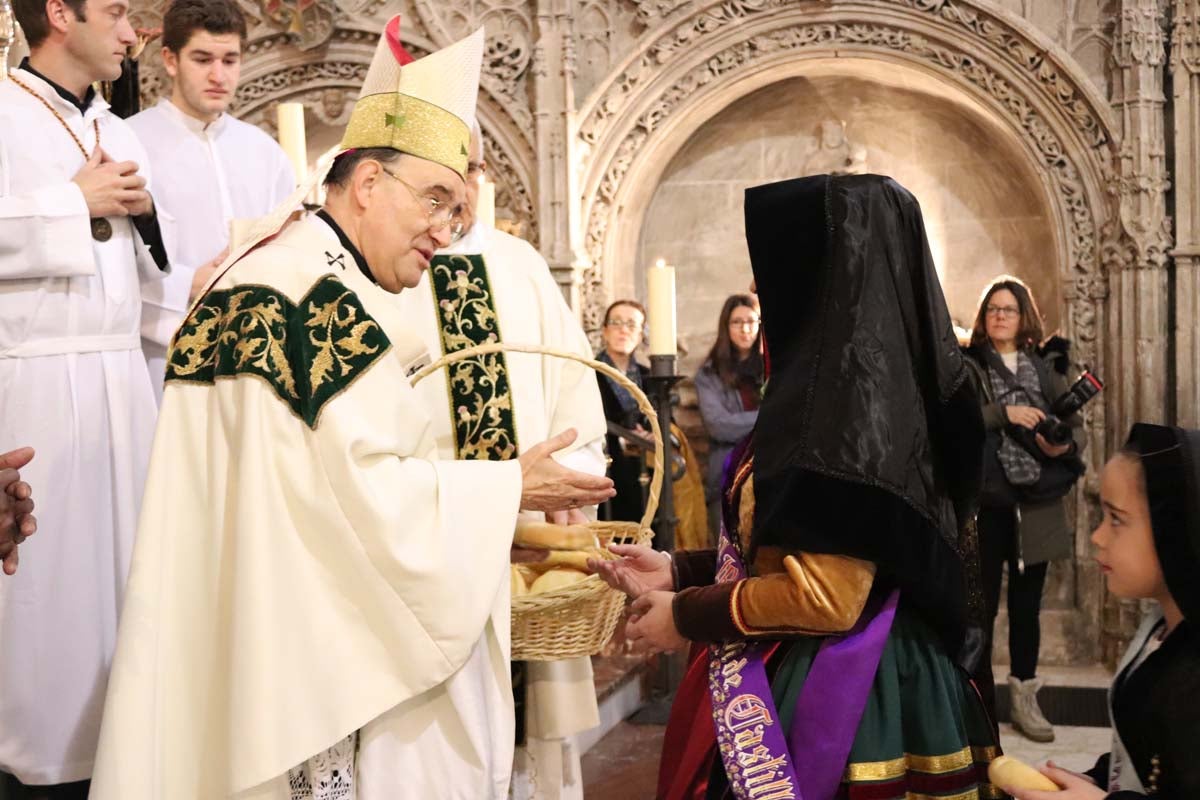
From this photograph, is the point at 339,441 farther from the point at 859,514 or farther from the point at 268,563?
the point at 859,514

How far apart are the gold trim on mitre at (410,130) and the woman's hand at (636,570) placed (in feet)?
2.54

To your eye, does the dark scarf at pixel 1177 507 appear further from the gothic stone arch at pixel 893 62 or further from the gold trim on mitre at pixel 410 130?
the gothic stone arch at pixel 893 62

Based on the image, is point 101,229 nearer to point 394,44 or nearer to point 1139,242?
point 394,44

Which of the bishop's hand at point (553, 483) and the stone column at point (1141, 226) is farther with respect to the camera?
the stone column at point (1141, 226)

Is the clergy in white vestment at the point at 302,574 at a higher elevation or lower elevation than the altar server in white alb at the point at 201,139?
lower

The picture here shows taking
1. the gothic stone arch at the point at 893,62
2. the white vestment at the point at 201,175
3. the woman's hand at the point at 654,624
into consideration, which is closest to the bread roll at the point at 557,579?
the woman's hand at the point at 654,624

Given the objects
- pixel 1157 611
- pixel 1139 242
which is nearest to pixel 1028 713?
pixel 1139 242

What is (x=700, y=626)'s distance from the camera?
6.77ft

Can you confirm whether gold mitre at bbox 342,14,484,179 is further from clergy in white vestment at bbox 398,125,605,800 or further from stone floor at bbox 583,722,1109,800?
stone floor at bbox 583,722,1109,800

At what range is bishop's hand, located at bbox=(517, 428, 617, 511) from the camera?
7.59ft

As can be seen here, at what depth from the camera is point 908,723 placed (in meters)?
2.05

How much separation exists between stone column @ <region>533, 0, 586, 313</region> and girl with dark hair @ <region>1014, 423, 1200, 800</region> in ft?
17.9

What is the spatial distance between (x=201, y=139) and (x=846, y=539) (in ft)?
8.59

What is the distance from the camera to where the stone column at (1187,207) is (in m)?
6.57
